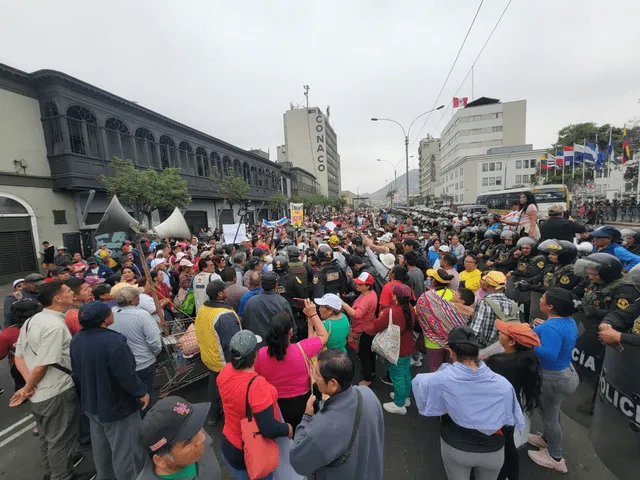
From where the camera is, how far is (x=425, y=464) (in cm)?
316

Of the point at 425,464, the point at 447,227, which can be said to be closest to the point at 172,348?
the point at 425,464

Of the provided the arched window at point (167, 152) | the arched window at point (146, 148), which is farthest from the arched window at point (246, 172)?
the arched window at point (146, 148)

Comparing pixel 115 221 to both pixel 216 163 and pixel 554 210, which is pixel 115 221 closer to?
pixel 554 210

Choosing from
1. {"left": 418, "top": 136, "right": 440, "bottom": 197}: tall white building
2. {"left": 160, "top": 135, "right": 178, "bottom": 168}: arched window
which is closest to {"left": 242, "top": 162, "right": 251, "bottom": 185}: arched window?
{"left": 160, "top": 135, "right": 178, "bottom": 168}: arched window

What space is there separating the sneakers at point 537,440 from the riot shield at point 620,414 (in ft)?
2.86

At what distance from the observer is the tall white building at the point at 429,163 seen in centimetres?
10869

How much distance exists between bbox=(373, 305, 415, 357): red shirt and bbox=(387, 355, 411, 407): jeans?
143 mm

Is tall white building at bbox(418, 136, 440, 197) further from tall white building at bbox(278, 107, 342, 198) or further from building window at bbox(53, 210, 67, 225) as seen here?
building window at bbox(53, 210, 67, 225)

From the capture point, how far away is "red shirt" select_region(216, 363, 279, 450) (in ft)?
6.67

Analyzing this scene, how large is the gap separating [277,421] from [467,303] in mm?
2608

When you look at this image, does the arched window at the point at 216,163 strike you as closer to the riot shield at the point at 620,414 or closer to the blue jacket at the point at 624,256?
the blue jacket at the point at 624,256

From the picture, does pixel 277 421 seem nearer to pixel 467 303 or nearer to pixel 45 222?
pixel 467 303

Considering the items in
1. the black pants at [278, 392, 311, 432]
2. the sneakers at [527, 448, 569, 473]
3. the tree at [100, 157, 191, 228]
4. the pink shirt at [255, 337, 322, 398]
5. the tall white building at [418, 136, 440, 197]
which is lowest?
the sneakers at [527, 448, 569, 473]

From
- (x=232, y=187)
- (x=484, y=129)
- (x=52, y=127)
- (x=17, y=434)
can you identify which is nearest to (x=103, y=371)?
(x=17, y=434)
